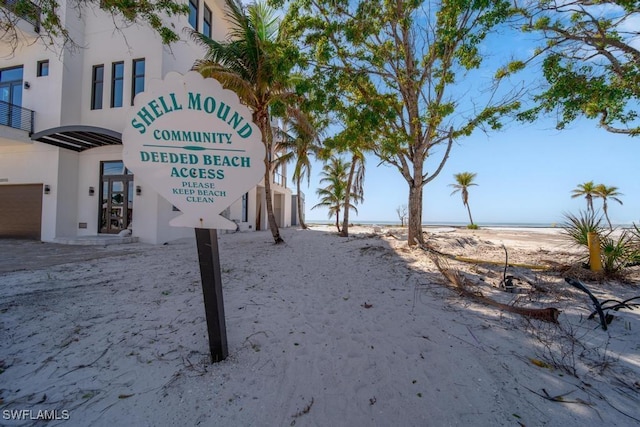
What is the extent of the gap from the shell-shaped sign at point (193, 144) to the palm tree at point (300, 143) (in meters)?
8.11

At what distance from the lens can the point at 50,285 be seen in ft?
14.5

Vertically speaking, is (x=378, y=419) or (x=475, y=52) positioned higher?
(x=475, y=52)

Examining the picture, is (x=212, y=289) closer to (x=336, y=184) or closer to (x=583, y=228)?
(x=583, y=228)

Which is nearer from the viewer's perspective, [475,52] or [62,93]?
[475,52]

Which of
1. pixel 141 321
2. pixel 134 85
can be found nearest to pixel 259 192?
pixel 134 85

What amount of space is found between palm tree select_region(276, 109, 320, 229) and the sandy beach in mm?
8085

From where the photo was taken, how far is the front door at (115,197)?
417 inches

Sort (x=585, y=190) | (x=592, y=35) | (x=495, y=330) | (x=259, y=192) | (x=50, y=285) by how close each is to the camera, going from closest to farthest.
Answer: (x=495, y=330)
(x=50, y=285)
(x=592, y=35)
(x=259, y=192)
(x=585, y=190)

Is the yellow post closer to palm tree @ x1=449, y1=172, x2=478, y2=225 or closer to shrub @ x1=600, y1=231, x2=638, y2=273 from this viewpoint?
shrub @ x1=600, y1=231, x2=638, y2=273

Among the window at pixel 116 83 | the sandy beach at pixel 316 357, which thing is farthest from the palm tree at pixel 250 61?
the sandy beach at pixel 316 357

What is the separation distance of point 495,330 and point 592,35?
807 cm

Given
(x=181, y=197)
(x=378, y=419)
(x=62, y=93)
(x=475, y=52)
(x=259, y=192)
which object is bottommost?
(x=378, y=419)

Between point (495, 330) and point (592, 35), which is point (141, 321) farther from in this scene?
point (592, 35)

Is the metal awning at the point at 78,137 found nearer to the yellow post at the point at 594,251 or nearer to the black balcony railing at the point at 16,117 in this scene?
the black balcony railing at the point at 16,117
